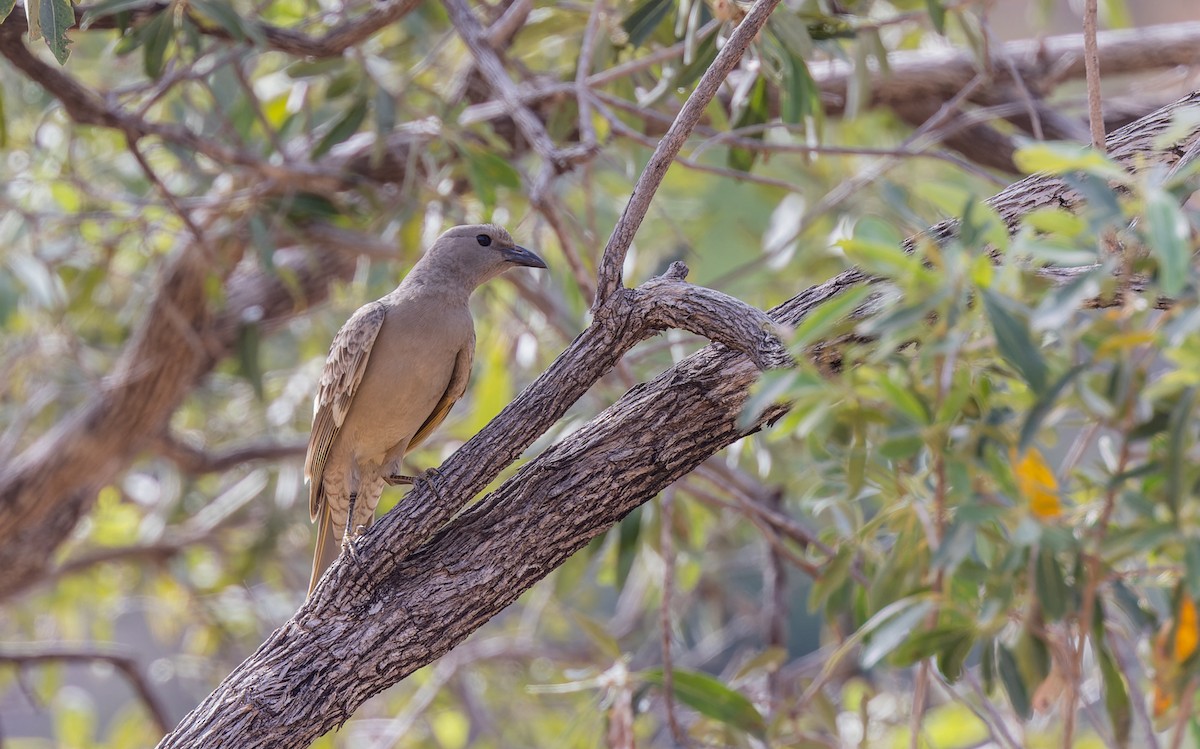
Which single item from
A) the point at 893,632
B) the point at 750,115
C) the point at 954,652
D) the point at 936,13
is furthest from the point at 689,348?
the point at 893,632

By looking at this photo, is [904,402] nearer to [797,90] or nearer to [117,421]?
[797,90]

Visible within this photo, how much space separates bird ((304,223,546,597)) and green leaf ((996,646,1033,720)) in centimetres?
199

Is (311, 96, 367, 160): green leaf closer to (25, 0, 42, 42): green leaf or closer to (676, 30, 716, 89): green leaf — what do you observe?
(676, 30, 716, 89): green leaf

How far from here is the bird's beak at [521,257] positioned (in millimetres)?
3809

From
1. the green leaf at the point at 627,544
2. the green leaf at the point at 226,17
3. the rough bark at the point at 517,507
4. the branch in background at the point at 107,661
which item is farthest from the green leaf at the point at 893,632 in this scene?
the branch in background at the point at 107,661

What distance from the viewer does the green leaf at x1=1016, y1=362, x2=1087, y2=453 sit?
1534mm

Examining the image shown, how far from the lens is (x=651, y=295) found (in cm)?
262

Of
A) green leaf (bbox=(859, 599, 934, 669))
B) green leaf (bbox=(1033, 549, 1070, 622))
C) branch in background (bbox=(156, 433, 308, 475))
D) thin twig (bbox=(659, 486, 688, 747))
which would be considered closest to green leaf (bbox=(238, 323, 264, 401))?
branch in background (bbox=(156, 433, 308, 475))

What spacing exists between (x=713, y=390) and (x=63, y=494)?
3.80 m

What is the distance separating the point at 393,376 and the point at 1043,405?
2425mm

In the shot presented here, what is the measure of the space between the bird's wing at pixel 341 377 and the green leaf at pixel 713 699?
1.29m

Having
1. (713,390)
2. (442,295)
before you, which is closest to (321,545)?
(442,295)

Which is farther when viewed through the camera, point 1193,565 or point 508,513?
point 508,513

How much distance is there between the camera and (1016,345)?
155 centimetres
